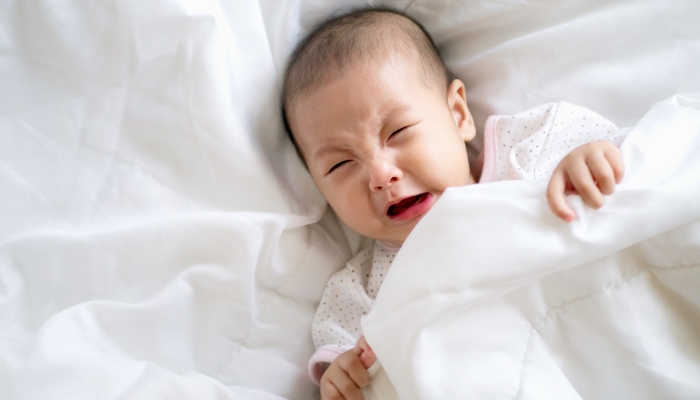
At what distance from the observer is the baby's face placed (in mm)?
981

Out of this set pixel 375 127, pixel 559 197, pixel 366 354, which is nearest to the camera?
pixel 559 197

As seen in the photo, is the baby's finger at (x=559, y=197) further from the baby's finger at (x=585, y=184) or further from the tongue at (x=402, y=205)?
the tongue at (x=402, y=205)

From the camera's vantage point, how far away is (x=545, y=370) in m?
0.73

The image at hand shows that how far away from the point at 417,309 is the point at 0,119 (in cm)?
82

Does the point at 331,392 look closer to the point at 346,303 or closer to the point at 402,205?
the point at 346,303

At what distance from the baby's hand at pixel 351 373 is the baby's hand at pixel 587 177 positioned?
1.22ft

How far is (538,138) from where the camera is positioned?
1.05m

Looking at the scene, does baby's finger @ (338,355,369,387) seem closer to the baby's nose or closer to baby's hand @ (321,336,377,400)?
baby's hand @ (321,336,377,400)

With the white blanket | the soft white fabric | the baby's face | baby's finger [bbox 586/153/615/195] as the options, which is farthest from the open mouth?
baby's finger [bbox 586/153/615/195]

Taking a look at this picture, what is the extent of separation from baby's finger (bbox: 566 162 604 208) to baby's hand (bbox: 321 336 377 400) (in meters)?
0.40

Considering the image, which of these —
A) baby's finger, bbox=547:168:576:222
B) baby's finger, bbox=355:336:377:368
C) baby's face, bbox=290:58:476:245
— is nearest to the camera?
baby's finger, bbox=547:168:576:222

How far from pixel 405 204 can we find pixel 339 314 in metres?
0.27

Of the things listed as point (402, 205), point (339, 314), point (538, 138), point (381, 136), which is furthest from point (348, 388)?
point (538, 138)

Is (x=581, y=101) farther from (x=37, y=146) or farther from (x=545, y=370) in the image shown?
(x=37, y=146)
